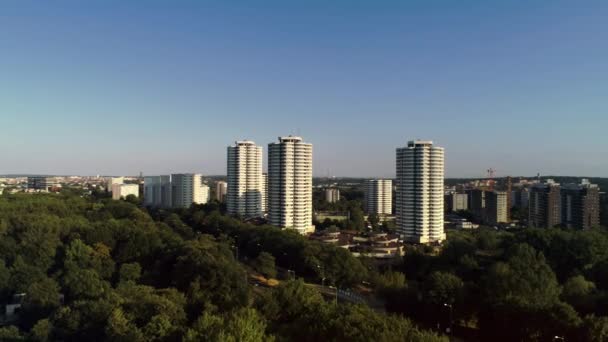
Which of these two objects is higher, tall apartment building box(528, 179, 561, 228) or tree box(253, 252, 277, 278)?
tall apartment building box(528, 179, 561, 228)

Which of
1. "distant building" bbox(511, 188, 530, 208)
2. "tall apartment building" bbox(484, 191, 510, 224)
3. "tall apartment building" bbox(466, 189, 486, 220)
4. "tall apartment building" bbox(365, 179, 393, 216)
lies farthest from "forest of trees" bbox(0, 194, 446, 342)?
"distant building" bbox(511, 188, 530, 208)

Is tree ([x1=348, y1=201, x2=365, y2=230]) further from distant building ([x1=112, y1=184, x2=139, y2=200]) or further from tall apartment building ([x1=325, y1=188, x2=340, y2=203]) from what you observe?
distant building ([x1=112, y1=184, x2=139, y2=200])

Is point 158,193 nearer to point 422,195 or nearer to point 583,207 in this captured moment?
point 422,195

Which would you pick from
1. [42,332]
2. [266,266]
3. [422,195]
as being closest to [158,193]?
[422,195]

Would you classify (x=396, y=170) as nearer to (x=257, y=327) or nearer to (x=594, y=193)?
(x=594, y=193)

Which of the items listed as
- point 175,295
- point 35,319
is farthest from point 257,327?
point 35,319

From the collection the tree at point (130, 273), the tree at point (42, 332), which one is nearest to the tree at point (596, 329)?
the tree at point (42, 332)
